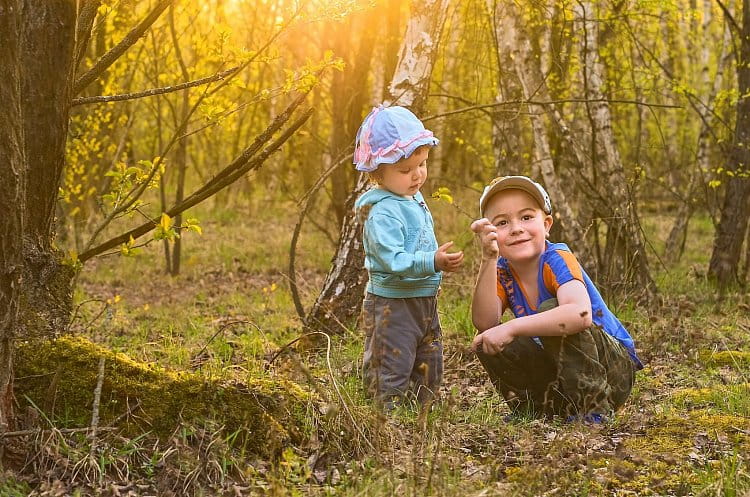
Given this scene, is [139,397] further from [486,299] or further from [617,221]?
[617,221]

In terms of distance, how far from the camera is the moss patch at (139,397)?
9.61 feet

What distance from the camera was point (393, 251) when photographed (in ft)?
12.0

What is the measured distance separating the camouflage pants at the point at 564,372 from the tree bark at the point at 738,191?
4502mm

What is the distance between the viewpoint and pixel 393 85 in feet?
17.6

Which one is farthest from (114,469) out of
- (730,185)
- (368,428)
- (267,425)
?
(730,185)

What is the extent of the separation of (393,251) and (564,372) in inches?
34.7

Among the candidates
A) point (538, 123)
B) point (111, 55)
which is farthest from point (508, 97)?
point (111, 55)

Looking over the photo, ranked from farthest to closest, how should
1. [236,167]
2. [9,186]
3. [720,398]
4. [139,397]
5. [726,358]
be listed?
[726,358]
[720,398]
[236,167]
[139,397]
[9,186]

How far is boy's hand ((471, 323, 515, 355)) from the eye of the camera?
11.4 ft

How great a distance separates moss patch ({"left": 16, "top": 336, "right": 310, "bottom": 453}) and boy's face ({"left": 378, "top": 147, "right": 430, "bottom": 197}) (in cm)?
116

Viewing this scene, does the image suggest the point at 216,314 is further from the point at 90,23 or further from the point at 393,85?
the point at 90,23

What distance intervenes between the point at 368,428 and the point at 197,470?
65 cm

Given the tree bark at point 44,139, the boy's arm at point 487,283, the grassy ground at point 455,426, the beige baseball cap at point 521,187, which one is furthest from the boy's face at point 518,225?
the tree bark at point 44,139

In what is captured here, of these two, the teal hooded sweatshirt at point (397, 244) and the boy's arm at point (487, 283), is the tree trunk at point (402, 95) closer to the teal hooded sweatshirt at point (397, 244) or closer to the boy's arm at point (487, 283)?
the teal hooded sweatshirt at point (397, 244)
